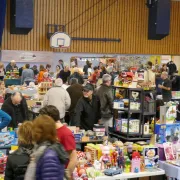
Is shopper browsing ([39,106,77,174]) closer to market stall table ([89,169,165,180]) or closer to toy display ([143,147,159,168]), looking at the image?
market stall table ([89,169,165,180])

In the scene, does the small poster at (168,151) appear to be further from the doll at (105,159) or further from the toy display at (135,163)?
the doll at (105,159)

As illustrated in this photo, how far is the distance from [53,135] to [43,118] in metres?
0.18

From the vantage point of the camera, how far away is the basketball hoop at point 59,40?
59.9 ft

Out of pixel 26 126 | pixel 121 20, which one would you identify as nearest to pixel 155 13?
pixel 121 20

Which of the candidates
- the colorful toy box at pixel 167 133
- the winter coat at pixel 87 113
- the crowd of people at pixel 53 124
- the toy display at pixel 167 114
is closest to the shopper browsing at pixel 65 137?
the crowd of people at pixel 53 124

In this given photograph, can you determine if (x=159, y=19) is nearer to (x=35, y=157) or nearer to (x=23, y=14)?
(x=23, y=14)

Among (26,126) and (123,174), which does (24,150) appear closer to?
(26,126)

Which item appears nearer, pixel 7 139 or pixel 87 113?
pixel 7 139

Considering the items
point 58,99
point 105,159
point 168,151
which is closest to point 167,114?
point 168,151

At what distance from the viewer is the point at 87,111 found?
776 cm

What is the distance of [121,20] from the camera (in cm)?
2055

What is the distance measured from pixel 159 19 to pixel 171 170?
14273 mm

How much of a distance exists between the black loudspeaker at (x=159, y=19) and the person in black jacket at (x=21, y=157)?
615 inches

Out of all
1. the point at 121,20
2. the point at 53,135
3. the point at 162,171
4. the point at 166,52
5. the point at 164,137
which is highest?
the point at 121,20
